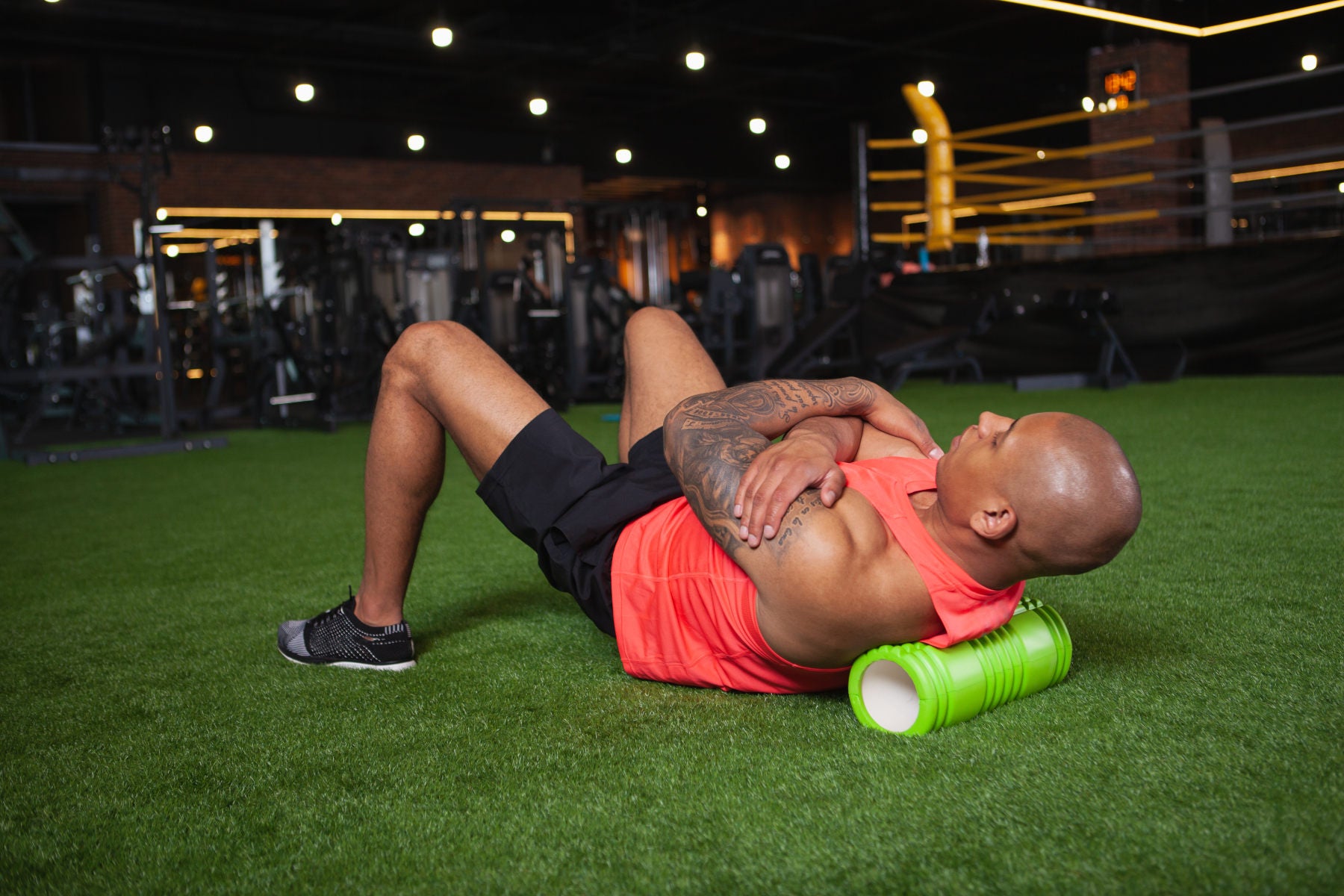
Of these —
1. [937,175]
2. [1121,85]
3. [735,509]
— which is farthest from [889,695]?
[1121,85]

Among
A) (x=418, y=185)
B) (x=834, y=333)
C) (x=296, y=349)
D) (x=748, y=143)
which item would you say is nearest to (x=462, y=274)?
(x=296, y=349)

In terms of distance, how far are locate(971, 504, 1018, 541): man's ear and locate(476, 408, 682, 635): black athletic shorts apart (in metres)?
0.49

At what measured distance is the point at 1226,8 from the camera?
696 cm

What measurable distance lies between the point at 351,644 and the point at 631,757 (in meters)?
0.61

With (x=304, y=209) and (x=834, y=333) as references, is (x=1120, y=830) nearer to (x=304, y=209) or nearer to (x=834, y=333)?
(x=834, y=333)

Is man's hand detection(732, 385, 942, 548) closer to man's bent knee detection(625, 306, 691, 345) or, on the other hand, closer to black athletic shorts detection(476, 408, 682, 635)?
black athletic shorts detection(476, 408, 682, 635)

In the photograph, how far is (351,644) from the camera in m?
1.67

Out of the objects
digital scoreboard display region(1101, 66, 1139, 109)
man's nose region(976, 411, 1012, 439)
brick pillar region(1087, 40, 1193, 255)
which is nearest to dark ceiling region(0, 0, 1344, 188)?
brick pillar region(1087, 40, 1193, 255)

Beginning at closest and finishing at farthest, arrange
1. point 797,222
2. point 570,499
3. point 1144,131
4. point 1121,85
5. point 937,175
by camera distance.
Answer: point 570,499 → point 937,175 → point 1121,85 → point 1144,131 → point 797,222

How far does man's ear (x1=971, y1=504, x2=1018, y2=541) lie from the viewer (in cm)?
113

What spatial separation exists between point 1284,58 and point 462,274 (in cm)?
956

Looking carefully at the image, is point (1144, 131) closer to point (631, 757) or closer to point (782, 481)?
point (782, 481)

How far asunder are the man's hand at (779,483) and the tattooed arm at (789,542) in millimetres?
10

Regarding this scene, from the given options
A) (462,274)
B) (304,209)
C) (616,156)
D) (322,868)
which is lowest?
(322,868)
